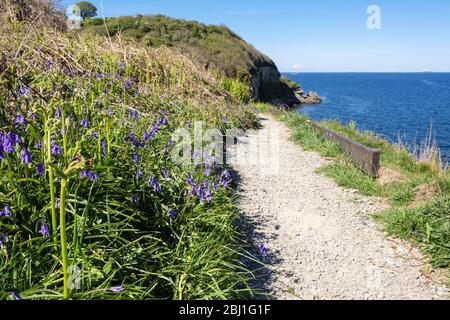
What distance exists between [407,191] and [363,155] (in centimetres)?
140

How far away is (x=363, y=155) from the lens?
20.2ft

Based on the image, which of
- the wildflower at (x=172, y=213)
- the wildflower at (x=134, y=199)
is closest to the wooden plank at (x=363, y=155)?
the wildflower at (x=172, y=213)

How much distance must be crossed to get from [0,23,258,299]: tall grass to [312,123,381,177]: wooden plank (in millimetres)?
2845

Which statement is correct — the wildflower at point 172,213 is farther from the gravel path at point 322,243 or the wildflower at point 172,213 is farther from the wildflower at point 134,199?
the gravel path at point 322,243

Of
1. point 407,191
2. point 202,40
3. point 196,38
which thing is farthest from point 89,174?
point 202,40

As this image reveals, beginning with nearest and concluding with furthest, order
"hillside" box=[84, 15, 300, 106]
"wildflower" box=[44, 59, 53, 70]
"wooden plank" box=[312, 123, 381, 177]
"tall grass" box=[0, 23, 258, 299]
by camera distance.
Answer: "tall grass" box=[0, 23, 258, 299] < "wildflower" box=[44, 59, 53, 70] < "wooden plank" box=[312, 123, 381, 177] < "hillside" box=[84, 15, 300, 106]

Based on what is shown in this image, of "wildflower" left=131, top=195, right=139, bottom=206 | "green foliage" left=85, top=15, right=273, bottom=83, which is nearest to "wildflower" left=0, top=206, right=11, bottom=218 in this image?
"wildflower" left=131, top=195, right=139, bottom=206

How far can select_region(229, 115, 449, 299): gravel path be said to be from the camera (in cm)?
316

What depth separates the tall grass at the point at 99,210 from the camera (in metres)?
2.13

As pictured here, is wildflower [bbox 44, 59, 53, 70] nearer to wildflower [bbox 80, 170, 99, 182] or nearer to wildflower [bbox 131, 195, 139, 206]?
wildflower [bbox 131, 195, 139, 206]

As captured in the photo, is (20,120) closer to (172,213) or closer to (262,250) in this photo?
(172,213)

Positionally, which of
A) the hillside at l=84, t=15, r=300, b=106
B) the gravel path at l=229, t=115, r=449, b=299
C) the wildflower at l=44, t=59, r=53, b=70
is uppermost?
the hillside at l=84, t=15, r=300, b=106

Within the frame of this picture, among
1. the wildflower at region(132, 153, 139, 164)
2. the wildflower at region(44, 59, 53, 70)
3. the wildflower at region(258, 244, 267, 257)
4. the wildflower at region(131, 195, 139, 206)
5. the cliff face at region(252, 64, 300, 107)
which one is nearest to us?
the wildflower at region(131, 195, 139, 206)

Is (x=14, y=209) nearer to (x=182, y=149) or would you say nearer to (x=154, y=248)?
(x=154, y=248)
